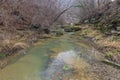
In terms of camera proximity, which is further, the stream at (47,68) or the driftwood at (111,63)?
the driftwood at (111,63)

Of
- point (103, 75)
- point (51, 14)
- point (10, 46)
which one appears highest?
point (51, 14)

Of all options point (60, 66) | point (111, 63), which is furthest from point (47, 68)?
point (111, 63)

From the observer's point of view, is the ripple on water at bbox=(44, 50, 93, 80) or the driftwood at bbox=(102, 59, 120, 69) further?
the driftwood at bbox=(102, 59, 120, 69)

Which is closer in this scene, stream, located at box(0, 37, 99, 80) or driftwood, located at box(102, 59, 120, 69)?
stream, located at box(0, 37, 99, 80)

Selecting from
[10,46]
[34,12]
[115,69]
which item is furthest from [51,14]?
[115,69]

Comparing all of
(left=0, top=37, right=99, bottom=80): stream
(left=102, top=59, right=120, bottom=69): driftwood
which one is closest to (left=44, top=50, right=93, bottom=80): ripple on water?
(left=0, top=37, right=99, bottom=80): stream

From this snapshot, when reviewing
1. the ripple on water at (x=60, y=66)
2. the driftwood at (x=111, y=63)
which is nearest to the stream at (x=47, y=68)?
the ripple on water at (x=60, y=66)

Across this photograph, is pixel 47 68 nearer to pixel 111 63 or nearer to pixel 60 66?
pixel 60 66

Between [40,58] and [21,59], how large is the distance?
1.29 m

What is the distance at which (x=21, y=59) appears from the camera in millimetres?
12320

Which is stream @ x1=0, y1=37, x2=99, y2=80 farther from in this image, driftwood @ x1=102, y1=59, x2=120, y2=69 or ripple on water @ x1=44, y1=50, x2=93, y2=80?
driftwood @ x1=102, y1=59, x2=120, y2=69

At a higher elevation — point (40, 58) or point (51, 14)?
point (51, 14)

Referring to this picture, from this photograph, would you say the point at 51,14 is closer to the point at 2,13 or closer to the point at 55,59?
the point at 2,13

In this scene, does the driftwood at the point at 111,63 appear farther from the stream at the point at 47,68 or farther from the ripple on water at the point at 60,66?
the ripple on water at the point at 60,66
